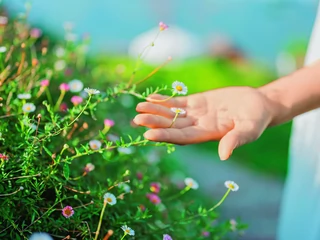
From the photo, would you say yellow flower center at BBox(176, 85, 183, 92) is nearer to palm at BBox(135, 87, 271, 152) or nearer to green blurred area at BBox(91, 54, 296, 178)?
palm at BBox(135, 87, 271, 152)

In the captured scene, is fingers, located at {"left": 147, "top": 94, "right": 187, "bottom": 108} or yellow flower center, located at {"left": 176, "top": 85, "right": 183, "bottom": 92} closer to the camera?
yellow flower center, located at {"left": 176, "top": 85, "right": 183, "bottom": 92}

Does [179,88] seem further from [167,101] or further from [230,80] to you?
[230,80]

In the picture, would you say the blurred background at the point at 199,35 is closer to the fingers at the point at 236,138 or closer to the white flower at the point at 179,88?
the fingers at the point at 236,138

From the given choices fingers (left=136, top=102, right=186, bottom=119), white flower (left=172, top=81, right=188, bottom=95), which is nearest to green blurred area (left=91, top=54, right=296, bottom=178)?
fingers (left=136, top=102, right=186, bottom=119)

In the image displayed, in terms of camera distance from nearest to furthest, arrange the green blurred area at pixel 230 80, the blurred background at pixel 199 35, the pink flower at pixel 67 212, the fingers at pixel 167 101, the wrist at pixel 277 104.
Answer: the pink flower at pixel 67 212
the fingers at pixel 167 101
the wrist at pixel 277 104
the green blurred area at pixel 230 80
the blurred background at pixel 199 35

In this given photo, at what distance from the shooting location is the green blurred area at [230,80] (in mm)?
3842

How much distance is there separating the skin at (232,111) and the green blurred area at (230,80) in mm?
715

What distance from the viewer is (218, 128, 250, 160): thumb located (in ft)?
4.18

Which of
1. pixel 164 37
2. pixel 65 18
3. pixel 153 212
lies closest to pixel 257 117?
pixel 153 212

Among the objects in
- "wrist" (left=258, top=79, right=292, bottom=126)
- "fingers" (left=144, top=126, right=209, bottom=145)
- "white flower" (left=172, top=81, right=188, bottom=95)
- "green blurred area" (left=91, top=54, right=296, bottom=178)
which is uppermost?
"white flower" (left=172, top=81, right=188, bottom=95)

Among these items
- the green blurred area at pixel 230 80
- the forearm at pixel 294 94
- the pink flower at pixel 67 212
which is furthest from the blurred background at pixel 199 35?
the pink flower at pixel 67 212

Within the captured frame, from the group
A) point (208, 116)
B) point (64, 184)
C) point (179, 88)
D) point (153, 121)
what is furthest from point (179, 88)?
point (64, 184)

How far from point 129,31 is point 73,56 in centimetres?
472

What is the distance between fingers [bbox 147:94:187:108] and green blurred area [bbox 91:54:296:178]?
68 cm
